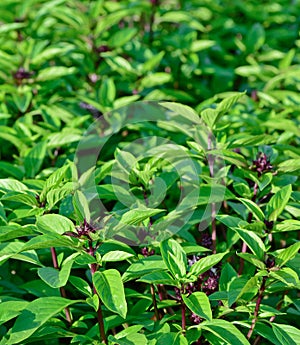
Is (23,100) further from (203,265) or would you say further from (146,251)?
(203,265)

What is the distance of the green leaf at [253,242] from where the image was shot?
133 centimetres

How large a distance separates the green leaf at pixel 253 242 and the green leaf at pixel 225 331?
172 millimetres

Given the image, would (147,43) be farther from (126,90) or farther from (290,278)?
(290,278)

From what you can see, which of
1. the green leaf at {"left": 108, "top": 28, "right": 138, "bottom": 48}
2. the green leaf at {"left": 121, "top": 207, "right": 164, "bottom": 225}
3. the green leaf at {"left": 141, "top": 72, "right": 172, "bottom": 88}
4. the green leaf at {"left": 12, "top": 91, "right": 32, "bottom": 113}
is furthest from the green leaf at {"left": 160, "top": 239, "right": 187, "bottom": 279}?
the green leaf at {"left": 108, "top": 28, "right": 138, "bottom": 48}

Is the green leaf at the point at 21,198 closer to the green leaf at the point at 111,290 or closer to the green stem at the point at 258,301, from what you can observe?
the green leaf at the point at 111,290

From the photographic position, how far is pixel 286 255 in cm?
128

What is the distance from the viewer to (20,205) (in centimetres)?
163

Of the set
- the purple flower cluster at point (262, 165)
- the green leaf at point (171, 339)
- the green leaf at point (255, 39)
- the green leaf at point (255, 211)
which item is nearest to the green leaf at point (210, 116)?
the purple flower cluster at point (262, 165)

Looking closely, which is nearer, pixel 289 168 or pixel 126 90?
pixel 289 168

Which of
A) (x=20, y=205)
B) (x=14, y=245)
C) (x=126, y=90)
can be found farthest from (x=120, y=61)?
(x=14, y=245)

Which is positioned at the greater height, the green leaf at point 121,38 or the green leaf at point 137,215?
the green leaf at point 137,215

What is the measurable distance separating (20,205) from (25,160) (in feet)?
0.67

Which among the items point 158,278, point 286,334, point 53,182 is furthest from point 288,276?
point 53,182

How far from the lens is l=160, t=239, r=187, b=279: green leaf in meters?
1.30
